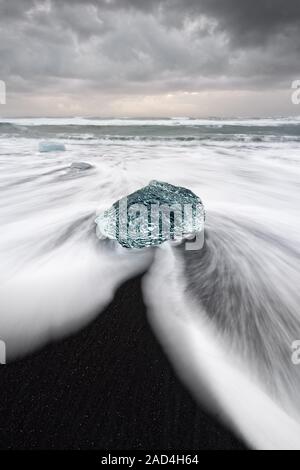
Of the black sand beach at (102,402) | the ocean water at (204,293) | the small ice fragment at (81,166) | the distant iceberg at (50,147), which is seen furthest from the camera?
the distant iceberg at (50,147)

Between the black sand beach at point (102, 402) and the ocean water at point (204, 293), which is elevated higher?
the ocean water at point (204, 293)

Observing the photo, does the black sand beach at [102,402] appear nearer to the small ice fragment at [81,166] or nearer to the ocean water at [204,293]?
the ocean water at [204,293]

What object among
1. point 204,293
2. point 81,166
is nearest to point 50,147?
point 81,166

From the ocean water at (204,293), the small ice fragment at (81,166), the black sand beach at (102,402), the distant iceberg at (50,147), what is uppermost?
the distant iceberg at (50,147)

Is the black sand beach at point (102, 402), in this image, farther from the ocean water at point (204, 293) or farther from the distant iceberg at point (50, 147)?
the distant iceberg at point (50, 147)

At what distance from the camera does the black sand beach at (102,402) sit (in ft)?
4.47

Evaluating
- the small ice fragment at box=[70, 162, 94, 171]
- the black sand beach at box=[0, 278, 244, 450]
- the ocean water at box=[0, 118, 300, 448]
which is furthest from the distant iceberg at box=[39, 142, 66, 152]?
the black sand beach at box=[0, 278, 244, 450]

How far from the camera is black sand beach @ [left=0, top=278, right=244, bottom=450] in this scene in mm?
1362

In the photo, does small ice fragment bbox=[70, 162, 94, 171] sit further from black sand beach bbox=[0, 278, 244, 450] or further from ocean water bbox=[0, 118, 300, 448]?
black sand beach bbox=[0, 278, 244, 450]

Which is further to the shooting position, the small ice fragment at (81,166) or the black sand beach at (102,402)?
the small ice fragment at (81,166)

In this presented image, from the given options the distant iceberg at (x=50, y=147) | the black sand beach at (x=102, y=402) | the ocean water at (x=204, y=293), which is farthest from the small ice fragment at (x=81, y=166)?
the black sand beach at (x=102, y=402)

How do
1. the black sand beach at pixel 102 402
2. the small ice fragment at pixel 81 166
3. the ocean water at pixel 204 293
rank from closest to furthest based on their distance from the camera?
the black sand beach at pixel 102 402 < the ocean water at pixel 204 293 < the small ice fragment at pixel 81 166

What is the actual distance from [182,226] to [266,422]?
2116mm

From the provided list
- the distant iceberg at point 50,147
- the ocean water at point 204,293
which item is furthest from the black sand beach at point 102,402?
the distant iceberg at point 50,147
